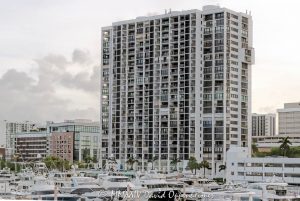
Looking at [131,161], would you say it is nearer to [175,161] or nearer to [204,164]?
[175,161]

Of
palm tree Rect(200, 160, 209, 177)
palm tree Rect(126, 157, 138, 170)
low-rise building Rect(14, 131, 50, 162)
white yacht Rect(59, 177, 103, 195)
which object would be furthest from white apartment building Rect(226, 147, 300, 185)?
low-rise building Rect(14, 131, 50, 162)

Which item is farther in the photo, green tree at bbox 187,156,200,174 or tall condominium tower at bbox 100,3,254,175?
tall condominium tower at bbox 100,3,254,175

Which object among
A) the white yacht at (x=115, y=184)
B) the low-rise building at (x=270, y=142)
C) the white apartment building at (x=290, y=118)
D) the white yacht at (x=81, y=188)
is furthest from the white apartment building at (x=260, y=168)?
the white apartment building at (x=290, y=118)

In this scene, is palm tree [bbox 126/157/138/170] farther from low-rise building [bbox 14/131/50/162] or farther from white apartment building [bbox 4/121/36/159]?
white apartment building [bbox 4/121/36/159]

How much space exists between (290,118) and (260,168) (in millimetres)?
17123

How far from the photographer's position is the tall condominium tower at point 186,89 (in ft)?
73.2

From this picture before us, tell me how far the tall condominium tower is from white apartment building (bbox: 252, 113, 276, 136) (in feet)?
56.2

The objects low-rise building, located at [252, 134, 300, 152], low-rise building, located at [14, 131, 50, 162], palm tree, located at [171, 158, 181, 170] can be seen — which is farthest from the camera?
low-rise building, located at [252, 134, 300, 152]

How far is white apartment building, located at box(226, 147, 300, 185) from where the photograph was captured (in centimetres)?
1587

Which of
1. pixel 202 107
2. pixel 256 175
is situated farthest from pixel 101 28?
pixel 256 175

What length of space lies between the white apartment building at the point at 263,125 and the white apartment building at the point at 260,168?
22.3 meters

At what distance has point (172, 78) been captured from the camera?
2294 cm

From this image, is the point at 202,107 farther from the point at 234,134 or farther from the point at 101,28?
the point at 101,28

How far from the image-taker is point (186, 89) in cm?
2259
